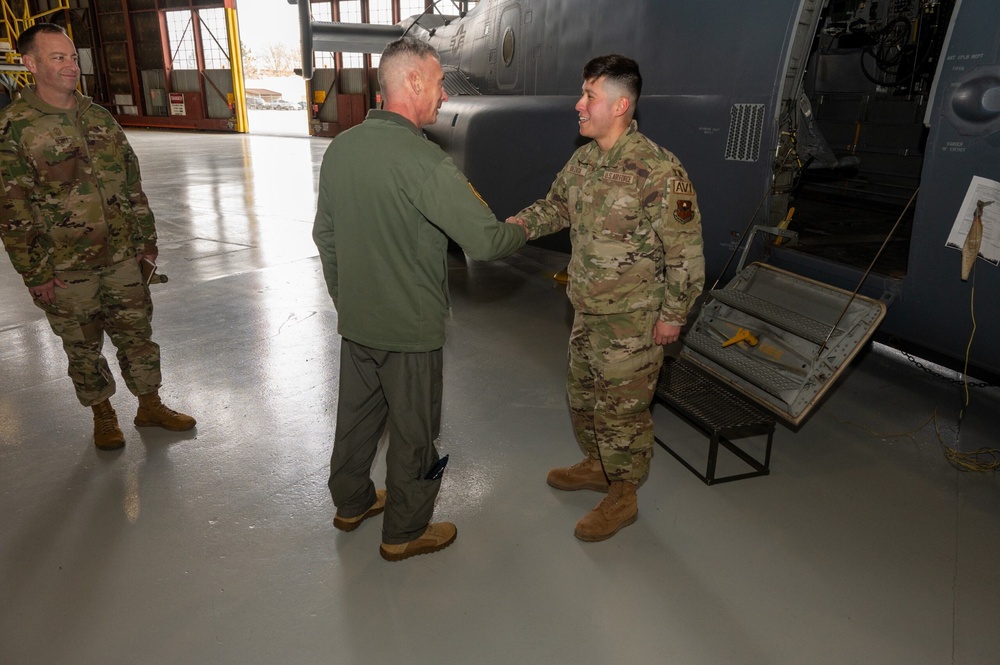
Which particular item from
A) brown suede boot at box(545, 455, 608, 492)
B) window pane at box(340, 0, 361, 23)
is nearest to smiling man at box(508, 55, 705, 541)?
brown suede boot at box(545, 455, 608, 492)

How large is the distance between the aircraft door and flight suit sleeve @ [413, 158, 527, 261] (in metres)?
4.51

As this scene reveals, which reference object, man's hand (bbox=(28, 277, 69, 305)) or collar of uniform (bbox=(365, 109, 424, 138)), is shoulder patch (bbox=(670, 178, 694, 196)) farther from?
man's hand (bbox=(28, 277, 69, 305))

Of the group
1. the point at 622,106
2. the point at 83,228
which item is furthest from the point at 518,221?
the point at 83,228

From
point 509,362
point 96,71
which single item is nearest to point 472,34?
point 509,362

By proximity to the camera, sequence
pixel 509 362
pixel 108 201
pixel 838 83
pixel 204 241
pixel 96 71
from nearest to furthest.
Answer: pixel 108 201
pixel 509 362
pixel 838 83
pixel 204 241
pixel 96 71

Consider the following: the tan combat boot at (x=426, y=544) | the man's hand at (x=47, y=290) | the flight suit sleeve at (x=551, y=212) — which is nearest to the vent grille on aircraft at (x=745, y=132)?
the flight suit sleeve at (x=551, y=212)

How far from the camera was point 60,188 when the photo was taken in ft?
9.81

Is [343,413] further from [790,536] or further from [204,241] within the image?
[204,241]

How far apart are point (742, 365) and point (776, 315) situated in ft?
0.99

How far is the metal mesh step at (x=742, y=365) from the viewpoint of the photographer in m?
3.12

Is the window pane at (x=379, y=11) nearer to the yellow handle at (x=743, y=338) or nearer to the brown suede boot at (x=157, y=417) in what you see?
the brown suede boot at (x=157, y=417)

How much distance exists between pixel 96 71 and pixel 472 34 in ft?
92.4

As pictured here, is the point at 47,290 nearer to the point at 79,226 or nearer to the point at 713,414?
the point at 79,226

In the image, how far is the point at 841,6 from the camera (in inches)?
207
